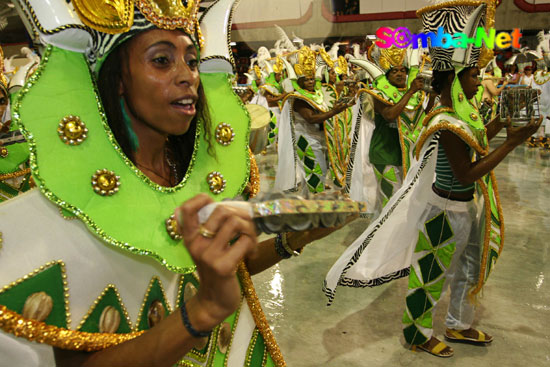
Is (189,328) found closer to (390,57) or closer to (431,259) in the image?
(431,259)

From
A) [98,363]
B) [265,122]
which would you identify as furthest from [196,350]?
[265,122]

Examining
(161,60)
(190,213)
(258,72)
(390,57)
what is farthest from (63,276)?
(258,72)

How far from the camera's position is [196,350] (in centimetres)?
101

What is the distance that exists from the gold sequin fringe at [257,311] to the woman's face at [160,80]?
38 centimetres

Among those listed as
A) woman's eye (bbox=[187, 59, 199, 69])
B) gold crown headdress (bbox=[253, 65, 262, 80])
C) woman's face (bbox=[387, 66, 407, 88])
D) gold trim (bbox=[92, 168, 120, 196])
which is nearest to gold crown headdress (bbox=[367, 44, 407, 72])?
woman's face (bbox=[387, 66, 407, 88])

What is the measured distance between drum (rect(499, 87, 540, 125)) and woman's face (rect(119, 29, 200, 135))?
1.82 metres

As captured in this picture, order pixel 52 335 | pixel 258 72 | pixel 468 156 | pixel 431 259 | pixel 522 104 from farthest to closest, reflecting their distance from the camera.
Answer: pixel 258 72
pixel 431 259
pixel 468 156
pixel 522 104
pixel 52 335

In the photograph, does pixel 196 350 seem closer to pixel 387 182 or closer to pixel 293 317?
pixel 293 317

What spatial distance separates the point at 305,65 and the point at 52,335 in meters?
5.31

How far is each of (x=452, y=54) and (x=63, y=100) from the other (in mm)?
2041

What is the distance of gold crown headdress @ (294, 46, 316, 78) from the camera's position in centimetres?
575

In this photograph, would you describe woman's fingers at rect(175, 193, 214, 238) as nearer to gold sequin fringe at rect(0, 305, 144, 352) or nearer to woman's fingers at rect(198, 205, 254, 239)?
woman's fingers at rect(198, 205, 254, 239)

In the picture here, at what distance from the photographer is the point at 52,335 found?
2.54 ft

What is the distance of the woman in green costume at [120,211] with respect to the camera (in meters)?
0.73
